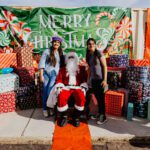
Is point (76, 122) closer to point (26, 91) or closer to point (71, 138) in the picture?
point (71, 138)

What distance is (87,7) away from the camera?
8.04 m

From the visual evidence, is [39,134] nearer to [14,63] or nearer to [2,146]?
[2,146]

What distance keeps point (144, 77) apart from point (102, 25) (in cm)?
316

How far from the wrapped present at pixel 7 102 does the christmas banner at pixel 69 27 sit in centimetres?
226

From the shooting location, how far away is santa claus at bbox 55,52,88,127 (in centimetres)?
500

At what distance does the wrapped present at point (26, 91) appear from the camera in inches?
245

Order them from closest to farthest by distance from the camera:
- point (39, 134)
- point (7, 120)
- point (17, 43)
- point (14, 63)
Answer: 1. point (39, 134)
2. point (7, 120)
3. point (14, 63)
4. point (17, 43)

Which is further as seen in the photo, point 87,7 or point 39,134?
point 87,7

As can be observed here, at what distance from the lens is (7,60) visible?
702cm

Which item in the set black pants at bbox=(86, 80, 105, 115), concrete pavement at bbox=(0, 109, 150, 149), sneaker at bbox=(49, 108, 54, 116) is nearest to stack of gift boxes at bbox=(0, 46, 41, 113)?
concrete pavement at bbox=(0, 109, 150, 149)

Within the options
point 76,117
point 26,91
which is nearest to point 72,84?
point 76,117

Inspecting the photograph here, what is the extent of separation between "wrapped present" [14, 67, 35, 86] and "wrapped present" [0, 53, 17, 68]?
57 centimetres

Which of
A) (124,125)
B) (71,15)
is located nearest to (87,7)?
(71,15)

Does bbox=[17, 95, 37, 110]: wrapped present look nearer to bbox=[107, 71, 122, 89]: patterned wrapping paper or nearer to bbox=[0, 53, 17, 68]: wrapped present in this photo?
bbox=[0, 53, 17, 68]: wrapped present
